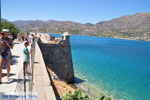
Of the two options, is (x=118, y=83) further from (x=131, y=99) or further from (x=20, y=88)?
(x=20, y=88)

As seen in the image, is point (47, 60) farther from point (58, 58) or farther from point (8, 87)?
point (8, 87)

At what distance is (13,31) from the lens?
3247 centimetres

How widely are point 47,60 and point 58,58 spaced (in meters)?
1.21

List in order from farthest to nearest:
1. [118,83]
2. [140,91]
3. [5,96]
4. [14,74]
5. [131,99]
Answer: [118,83], [140,91], [131,99], [14,74], [5,96]

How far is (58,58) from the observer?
79.0 feet

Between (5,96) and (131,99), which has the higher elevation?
(5,96)

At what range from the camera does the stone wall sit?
23672 mm

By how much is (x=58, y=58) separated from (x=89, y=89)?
4.53 meters

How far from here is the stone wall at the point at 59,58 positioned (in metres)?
23.7

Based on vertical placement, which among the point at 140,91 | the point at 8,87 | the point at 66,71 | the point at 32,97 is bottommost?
the point at 140,91

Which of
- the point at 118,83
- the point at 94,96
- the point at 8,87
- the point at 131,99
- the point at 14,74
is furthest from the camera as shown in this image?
the point at 118,83

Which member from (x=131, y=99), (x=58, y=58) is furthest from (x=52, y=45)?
(x=131, y=99)

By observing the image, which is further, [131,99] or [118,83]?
[118,83]

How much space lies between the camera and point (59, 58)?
24141 mm
